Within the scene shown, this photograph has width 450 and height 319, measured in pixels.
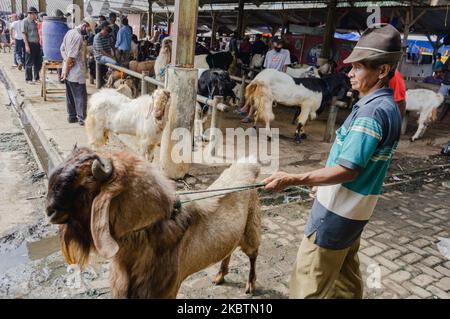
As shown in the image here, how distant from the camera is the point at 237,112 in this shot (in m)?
10.4

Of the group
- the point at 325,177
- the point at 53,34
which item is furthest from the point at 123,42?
the point at 325,177

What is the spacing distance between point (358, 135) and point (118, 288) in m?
1.62

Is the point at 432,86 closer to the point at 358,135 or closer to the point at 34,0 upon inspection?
the point at 358,135

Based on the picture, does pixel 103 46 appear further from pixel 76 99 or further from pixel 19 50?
pixel 19 50

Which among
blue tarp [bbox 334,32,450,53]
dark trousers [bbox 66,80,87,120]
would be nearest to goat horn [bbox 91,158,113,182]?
dark trousers [bbox 66,80,87,120]

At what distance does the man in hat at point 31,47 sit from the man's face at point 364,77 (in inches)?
476

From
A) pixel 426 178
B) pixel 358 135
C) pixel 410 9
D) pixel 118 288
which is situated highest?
pixel 410 9

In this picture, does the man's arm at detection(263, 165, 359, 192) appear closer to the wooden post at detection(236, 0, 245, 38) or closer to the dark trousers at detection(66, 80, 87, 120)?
the dark trousers at detection(66, 80, 87, 120)

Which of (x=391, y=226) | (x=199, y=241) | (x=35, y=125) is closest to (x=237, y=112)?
(x=35, y=125)

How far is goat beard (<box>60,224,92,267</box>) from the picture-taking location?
197 cm

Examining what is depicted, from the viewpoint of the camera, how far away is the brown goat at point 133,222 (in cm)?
183

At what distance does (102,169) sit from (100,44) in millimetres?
9799

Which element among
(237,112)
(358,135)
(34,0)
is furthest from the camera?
(34,0)

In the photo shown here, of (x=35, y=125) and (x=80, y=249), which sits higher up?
(x=80, y=249)
